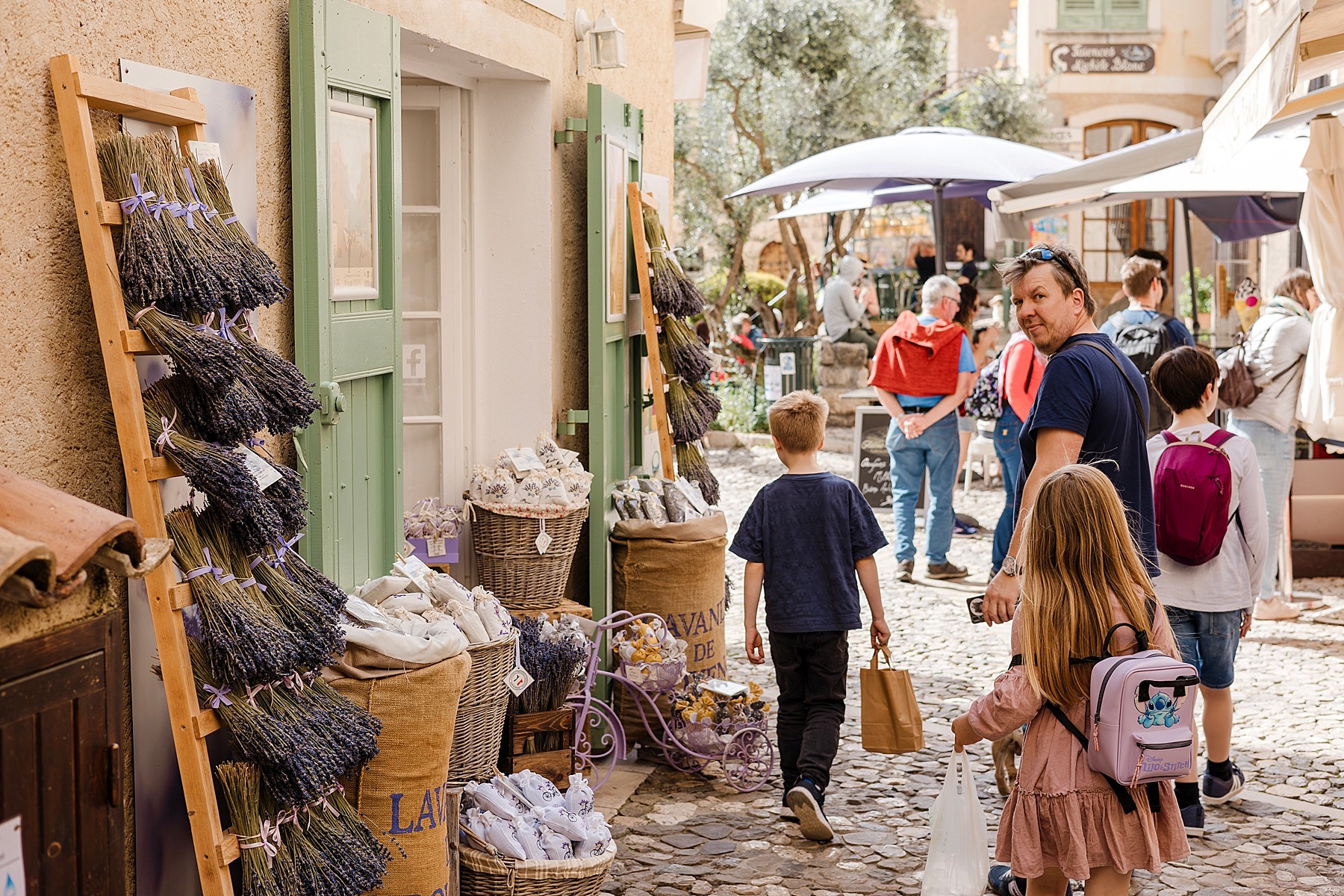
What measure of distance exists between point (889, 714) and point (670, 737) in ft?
3.77

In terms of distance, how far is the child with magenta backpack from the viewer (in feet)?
14.9

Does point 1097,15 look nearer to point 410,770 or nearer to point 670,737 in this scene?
point 670,737

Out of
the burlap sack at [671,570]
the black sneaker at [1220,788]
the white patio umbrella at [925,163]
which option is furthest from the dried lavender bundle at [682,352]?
the white patio umbrella at [925,163]

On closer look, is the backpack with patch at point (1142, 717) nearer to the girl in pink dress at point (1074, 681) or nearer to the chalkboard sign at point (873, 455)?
the girl in pink dress at point (1074, 681)

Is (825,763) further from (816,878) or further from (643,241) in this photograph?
(643,241)

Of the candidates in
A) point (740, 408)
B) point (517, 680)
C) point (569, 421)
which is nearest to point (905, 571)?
point (569, 421)

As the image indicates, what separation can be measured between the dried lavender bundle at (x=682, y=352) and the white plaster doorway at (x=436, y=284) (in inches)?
39.4

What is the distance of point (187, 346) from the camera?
2684 mm

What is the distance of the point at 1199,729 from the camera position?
5871 mm

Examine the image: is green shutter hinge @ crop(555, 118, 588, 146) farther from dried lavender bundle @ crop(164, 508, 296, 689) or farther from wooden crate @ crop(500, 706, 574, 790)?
dried lavender bundle @ crop(164, 508, 296, 689)

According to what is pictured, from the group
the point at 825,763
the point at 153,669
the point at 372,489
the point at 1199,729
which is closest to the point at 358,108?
the point at 372,489

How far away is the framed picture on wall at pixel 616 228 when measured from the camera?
5.68 m

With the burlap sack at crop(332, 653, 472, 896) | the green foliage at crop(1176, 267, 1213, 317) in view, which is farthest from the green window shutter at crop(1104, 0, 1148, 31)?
the burlap sack at crop(332, 653, 472, 896)

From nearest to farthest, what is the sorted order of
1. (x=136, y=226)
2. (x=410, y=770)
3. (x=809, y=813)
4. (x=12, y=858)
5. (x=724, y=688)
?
(x=12, y=858) < (x=136, y=226) < (x=410, y=770) < (x=809, y=813) < (x=724, y=688)
